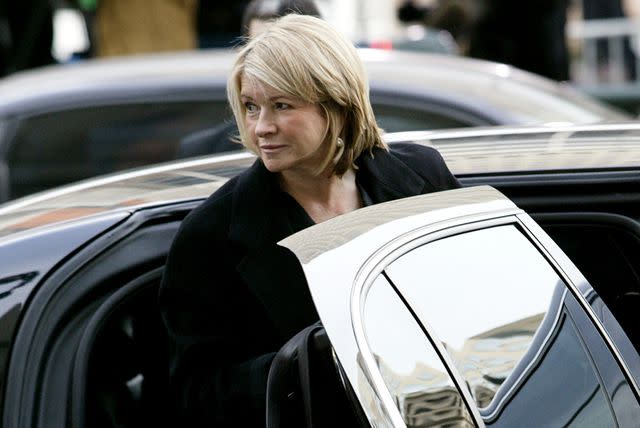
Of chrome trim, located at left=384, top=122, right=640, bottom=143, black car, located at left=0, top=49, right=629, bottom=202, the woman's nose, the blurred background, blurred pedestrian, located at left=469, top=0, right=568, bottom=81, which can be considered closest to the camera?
the woman's nose

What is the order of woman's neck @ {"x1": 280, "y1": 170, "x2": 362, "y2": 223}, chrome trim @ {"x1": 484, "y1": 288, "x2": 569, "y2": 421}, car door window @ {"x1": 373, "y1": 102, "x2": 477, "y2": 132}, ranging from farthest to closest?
car door window @ {"x1": 373, "y1": 102, "x2": 477, "y2": 132}, woman's neck @ {"x1": 280, "y1": 170, "x2": 362, "y2": 223}, chrome trim @ {"x1": 484, "y1": 288, "x2": 569, "y2": 421}

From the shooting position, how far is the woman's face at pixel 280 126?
8.26 ft

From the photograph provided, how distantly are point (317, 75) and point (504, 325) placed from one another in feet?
2.08

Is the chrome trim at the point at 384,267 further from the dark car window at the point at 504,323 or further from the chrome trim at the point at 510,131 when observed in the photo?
the chrome trim at the point at 510,131

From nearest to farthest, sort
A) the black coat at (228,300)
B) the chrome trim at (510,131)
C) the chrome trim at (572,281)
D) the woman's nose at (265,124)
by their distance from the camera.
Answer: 1. the chrome trim at (572,281)
2. the black coat at (228,300)
3. the woman's nose at (265,124)
4. the chrome trim at (510,131)

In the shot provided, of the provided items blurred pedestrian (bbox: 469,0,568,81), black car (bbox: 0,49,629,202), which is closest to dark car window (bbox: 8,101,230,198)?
black car (bbox: 0,49,629,202)

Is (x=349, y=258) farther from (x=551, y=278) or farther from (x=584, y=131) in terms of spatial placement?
(x=584, y=131)

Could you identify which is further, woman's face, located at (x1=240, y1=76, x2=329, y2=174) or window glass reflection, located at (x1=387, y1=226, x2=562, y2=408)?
woman's face, located at (x1=240, y1=76, x2=329, y2=174)

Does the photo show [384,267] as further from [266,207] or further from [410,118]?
[410,118]

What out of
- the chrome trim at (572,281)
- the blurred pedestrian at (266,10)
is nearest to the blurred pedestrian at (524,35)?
the blurred pedestrian at (266,10)

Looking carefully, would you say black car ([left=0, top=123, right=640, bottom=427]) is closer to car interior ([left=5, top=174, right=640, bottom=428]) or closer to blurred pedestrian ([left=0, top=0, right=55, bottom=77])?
car interior ([left=5, top=174, right=640, bottom=428])

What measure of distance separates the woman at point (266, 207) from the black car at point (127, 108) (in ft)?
8.72

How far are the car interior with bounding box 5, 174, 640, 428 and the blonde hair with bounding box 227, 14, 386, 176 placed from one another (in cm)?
26

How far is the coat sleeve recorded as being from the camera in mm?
2412
